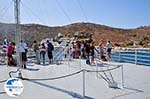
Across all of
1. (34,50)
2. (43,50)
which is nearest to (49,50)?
(43,50)

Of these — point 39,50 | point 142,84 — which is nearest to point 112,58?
point 39,50

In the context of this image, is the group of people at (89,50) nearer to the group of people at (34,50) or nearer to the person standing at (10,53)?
the group of people at (34,50)

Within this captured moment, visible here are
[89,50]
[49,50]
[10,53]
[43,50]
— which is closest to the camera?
[10,53]

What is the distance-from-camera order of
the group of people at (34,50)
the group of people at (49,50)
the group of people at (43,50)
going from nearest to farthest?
1. the group of people at (49,50)
2. the group of people at (34,50)
3. the group of people at (43,50)

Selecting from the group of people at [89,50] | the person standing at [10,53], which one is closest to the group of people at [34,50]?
the person standing at [10,53]

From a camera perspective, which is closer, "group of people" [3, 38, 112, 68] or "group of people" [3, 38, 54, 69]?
"group of people" [3, 38, 112, 68]

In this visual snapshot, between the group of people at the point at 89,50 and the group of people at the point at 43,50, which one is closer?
the group of people at the point at 89,50

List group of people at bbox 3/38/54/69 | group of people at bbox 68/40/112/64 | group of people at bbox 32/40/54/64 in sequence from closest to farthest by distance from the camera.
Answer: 1. group of people at bbox 3/38/54/69
2. group of people at bbox 68/40/112/64
3. group of people at bbox 32/40/54/64

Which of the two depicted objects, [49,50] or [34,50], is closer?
[49,50]

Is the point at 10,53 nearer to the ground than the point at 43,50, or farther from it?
nearer to the ground

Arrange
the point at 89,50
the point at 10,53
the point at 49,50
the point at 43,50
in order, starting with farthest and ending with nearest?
1. the point at 43,50
2. the point at 49,50
3. the point at 89,50
4. the point at 10,53

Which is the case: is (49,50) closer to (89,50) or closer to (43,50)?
(43,50)

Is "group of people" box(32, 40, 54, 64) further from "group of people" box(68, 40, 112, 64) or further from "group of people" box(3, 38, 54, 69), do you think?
"group of people" box(68, 40, 112, 64)

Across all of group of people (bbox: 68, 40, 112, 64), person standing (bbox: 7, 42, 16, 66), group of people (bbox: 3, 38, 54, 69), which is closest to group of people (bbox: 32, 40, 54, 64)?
group of people (bbox: 3, 38, 54, 69)
